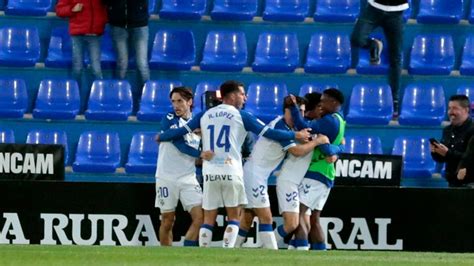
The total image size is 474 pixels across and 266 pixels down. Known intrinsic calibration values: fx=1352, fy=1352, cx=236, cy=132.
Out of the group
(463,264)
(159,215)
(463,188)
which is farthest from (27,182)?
(463,264)

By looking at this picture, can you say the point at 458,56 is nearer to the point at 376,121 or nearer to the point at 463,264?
the point at 376,121

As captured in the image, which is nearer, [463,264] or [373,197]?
[463,264]

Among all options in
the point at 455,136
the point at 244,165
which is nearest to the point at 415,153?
the point at 455,136

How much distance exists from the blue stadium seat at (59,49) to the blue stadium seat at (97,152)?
123cm

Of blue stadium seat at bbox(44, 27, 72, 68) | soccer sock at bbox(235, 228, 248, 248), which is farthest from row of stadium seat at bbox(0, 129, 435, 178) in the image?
soccer sock at bbox(235, 228, 248, 248)

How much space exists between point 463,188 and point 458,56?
346cm

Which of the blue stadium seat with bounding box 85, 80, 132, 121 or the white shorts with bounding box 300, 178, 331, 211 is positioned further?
the blue stadium seat with bounding box 85, 80, 132, 121

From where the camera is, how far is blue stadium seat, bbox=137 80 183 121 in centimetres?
1675

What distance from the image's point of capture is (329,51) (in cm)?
1725

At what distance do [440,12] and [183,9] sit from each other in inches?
132

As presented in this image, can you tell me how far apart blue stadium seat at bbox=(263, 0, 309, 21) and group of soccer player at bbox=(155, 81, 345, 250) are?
3.15m

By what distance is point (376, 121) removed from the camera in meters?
16.7

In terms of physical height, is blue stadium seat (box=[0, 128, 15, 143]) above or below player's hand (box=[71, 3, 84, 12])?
below

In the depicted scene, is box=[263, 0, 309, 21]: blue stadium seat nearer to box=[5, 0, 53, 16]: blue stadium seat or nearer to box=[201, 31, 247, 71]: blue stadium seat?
box=[201, 31, 247, 71]: blue stadium seat
